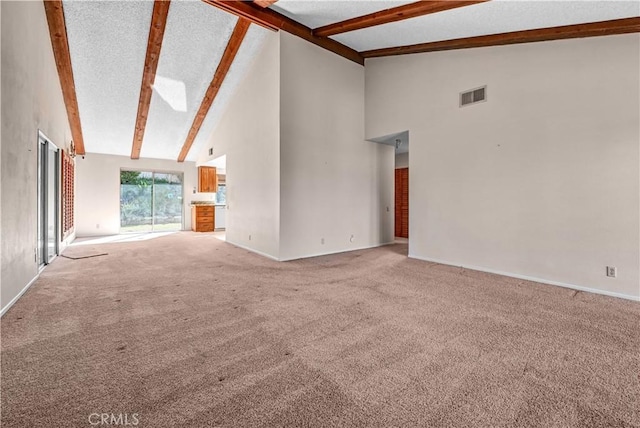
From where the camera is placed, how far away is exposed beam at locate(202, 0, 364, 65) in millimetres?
4270

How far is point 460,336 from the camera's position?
228 centimetres

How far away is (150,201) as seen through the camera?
9.60 meters

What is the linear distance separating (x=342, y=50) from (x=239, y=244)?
4.61 metres

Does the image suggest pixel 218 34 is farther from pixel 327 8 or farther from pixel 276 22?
pixel 327 8

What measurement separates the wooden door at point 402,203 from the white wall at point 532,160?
108 inches

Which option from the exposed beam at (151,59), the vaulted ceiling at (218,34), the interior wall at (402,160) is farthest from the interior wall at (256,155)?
the interior wall at (402,160)

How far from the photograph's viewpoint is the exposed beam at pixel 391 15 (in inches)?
140

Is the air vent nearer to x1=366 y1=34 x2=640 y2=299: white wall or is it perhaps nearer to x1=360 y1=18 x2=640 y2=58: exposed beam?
x1=366 y1=34 x2=640 y2=299: white wall

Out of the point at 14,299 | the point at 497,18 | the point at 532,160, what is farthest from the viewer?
the point at 532,160

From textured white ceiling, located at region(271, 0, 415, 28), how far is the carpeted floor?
377cm

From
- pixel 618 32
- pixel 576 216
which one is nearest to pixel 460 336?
pixel 576 216

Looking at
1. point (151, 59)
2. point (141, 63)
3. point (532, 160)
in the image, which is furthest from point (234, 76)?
point (532, 160)

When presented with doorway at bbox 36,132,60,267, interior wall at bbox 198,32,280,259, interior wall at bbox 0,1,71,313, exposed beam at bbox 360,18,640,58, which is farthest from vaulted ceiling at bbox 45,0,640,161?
doorway at bbox 36,132,60,267

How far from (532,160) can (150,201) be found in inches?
401
